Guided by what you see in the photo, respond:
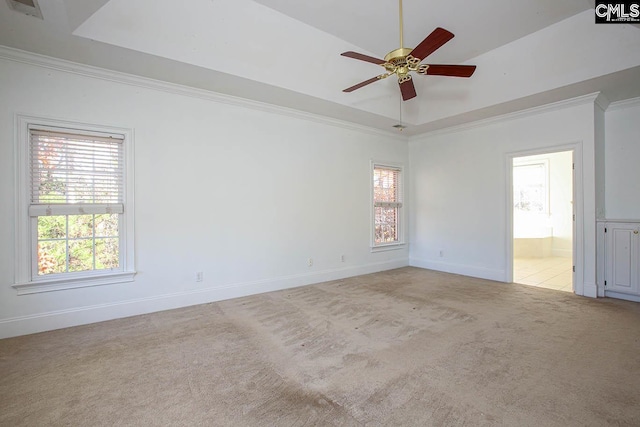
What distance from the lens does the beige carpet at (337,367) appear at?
179 cm

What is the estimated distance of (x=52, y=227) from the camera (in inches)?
124

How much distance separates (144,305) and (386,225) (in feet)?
14.8

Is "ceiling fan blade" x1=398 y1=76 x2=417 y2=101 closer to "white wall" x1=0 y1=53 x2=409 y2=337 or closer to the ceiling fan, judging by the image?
the ceiling fan

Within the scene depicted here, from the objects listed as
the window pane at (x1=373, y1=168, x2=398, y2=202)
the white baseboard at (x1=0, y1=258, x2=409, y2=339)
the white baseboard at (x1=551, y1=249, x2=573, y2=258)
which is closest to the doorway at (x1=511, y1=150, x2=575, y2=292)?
the white baseboard at (x1=551, y1=249, x2=573, y2=258)

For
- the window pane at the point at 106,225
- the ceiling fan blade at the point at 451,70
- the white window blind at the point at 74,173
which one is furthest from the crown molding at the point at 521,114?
the window pane at the point at 106,225

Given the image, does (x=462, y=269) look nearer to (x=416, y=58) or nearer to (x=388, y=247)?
(x=388, y=247)

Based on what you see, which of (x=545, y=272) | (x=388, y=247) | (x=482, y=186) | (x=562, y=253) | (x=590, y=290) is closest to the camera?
(x=590, y=290)

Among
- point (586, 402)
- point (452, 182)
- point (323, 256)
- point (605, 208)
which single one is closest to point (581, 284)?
point (605, 208)

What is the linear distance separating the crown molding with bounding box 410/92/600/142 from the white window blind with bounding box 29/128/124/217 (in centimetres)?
543

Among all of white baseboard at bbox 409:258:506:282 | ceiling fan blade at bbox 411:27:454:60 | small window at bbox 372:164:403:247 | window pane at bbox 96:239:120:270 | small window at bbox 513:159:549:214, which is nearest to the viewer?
ceiling fan blade at bbox 411:27:454:60

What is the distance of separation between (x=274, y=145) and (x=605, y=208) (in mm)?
5055

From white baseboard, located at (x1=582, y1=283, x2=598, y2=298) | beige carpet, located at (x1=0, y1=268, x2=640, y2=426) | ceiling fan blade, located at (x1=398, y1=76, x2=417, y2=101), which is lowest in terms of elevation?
beige carpet, located at (x1=0, y1=268, x2=640, y2=426)

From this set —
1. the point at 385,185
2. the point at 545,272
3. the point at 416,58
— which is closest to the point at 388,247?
the point at 385,185

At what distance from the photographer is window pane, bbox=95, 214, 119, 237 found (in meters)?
3.38
